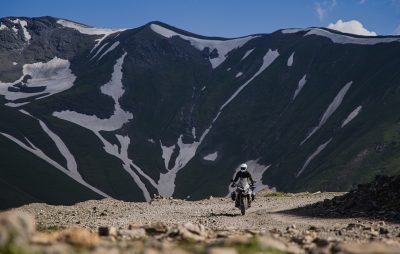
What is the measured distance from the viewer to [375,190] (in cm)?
2555

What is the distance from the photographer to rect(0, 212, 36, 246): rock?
7.23 metres

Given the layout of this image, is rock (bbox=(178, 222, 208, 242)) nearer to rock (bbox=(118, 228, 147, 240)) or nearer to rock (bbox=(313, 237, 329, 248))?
rock (bbox=(118, 228, 147, 240))

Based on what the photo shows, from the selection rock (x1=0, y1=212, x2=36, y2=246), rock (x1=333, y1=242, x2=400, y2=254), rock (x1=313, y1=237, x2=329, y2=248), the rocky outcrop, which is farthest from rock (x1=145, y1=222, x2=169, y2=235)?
the rocky outcrop

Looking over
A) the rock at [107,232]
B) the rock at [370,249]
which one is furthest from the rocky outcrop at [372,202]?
the rock at [370,249]

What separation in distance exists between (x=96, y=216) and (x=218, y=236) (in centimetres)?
1475

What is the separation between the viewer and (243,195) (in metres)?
27.5

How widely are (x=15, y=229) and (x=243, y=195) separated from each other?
2062 cm

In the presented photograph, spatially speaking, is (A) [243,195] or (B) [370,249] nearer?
(B) [370,249]

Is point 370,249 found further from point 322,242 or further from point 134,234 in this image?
point 134,234

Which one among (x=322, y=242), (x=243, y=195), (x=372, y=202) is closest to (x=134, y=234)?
(x=322, y=242)

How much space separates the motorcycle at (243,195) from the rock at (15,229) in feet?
64.9

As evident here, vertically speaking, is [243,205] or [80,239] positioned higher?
[243,205]

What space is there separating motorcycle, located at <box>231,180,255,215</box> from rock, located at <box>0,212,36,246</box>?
778 inches

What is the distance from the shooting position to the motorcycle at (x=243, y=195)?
2719cm
